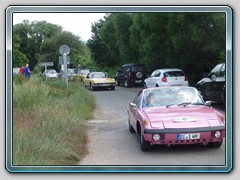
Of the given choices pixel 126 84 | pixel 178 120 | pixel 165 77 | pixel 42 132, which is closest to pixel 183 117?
pixel 178 120

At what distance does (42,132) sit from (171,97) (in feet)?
8.85

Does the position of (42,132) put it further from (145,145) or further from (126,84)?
(126,84)

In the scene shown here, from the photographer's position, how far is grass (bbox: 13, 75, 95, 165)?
578 cm

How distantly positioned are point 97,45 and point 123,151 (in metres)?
2.23

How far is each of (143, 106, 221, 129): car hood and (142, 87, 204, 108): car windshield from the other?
1.00 feet

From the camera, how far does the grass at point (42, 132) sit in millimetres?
5781

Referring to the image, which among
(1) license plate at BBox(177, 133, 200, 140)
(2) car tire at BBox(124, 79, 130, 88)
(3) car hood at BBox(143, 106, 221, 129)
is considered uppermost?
(2) car tire at BBox(124, 79, 130, 88)

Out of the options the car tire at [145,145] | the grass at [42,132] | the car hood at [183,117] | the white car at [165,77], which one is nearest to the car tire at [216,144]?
the car hood at [183,117]

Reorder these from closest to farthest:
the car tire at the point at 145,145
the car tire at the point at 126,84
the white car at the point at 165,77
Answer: the car tire at the point at 145,145, the white car at the point at 165,77, the car tire at the point at 126,84

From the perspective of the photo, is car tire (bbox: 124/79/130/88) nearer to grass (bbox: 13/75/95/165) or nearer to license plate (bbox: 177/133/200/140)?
grass (bbox: 13/75/95/165)

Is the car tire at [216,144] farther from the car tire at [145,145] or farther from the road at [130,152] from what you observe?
the car tire at [145,145]

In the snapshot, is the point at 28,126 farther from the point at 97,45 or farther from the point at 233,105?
the point at 233,105

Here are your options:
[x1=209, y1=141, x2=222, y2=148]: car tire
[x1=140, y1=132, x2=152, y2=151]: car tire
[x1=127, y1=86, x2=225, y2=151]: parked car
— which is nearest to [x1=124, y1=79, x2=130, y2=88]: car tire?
[x1=127, y1=86, x2=225, y2=151]: parked car

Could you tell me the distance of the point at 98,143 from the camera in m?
8.38
